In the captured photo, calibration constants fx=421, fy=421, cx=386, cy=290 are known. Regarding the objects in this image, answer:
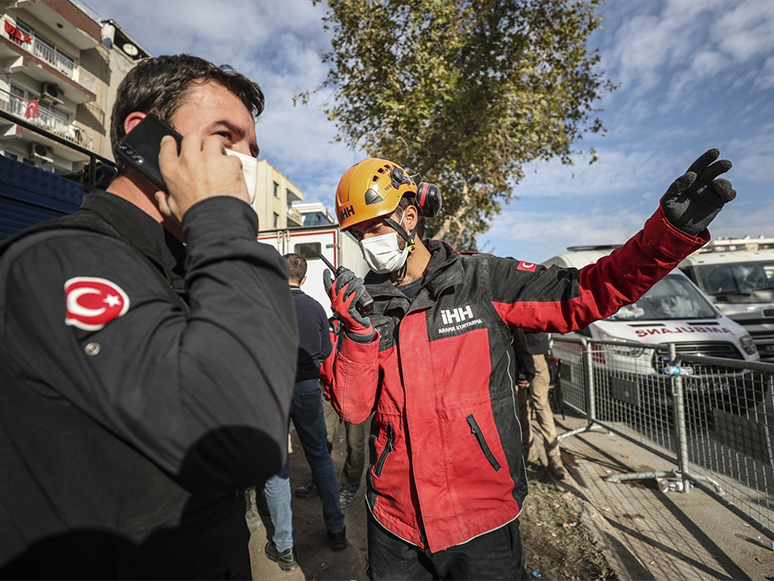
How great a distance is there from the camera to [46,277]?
27.4 inches

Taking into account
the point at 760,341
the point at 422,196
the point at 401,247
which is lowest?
the point at 760,341

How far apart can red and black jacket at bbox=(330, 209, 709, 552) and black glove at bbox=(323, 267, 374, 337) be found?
0.07m

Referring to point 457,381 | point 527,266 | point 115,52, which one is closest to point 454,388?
point 457,381

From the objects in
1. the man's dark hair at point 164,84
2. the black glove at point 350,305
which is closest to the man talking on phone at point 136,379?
the man's dark hair at point 164,84

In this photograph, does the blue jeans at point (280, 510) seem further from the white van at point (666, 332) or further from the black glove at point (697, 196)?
the white van at point (666, 332)

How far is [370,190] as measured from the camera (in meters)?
2.52

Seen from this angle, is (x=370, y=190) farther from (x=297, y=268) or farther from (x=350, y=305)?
(x=297, y=268)

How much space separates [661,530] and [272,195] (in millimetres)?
40732

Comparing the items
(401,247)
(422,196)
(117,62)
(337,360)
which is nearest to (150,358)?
(337,360)

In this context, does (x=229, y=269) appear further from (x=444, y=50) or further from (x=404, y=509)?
(x=444, y=50)

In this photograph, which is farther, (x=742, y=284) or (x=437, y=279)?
(x=742, y=284)

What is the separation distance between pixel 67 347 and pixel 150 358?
5.2 inches

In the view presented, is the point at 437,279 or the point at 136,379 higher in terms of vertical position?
the point at 437,279

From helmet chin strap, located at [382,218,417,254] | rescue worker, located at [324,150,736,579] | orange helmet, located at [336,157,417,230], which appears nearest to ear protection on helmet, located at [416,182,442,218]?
orange helmet, located at [336,157,417,230]
